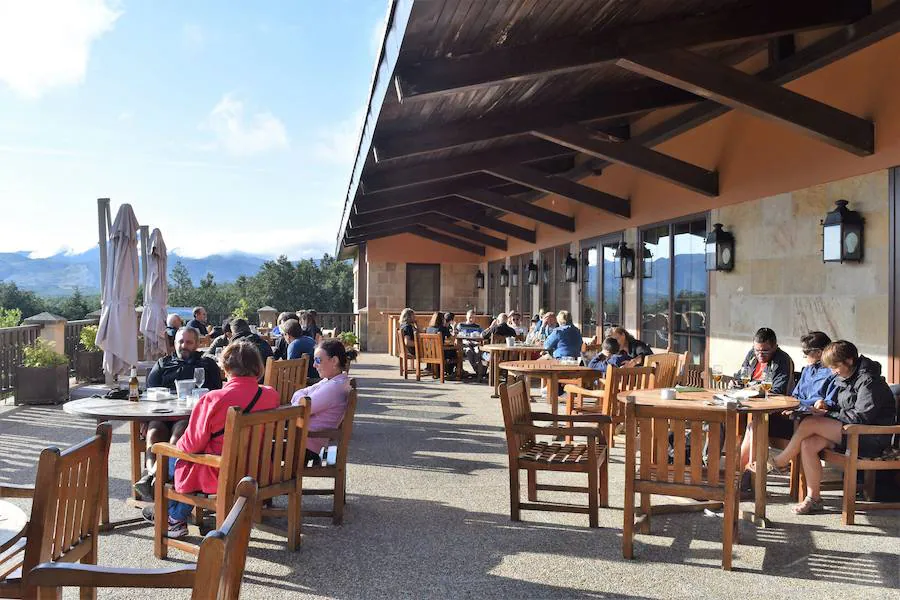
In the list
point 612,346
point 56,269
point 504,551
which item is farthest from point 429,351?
point 56,269

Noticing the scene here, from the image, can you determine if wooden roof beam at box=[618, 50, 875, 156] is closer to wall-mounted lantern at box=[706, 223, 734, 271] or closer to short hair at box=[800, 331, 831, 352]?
short hair at box=[800, 331, 831, 352]

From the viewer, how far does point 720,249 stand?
7832mm

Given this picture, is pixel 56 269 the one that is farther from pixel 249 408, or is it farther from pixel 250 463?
pixel 250 463

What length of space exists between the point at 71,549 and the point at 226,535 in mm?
1231

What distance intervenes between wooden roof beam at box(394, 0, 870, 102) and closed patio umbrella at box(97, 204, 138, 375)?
4.25 metres

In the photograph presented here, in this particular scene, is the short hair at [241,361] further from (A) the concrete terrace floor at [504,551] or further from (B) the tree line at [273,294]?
(B) the tree line at [273,294]

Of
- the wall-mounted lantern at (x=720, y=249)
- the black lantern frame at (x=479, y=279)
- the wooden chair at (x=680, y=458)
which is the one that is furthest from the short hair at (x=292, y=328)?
the black lantern frame at (x=479, y=279)

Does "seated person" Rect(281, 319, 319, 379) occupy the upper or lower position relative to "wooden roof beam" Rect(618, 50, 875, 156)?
lower

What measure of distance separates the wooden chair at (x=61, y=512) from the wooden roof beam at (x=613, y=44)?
11.1 ft

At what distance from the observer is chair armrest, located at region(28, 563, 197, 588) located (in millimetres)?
1639

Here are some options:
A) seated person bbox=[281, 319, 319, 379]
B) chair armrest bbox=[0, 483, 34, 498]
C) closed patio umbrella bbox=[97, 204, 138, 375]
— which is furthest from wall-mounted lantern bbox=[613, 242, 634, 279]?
chair armrest bbox=[0, 483, 34, 498]

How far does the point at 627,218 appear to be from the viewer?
10461mm

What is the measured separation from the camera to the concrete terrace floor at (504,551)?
3.41 meters

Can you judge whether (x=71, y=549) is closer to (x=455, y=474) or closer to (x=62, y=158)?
(x=455, y=474)
